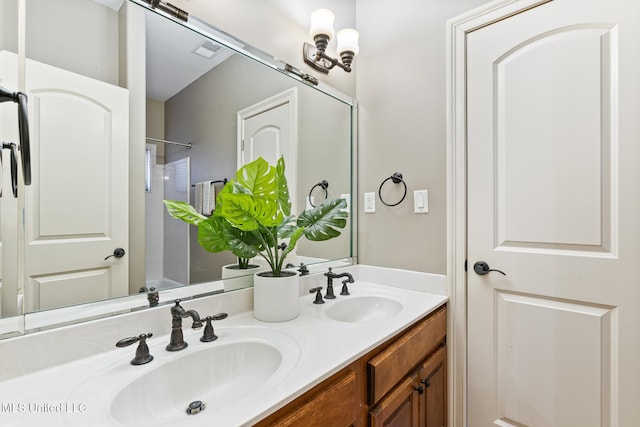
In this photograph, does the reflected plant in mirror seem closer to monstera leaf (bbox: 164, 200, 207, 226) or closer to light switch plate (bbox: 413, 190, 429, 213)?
monstera leaf (bbox: 164, 200, 207, 226)

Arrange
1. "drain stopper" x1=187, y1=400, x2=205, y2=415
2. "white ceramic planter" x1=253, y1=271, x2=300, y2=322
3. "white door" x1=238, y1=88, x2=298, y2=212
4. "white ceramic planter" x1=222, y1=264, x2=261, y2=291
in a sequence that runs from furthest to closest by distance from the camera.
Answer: "white door" x1=238, y1=88, x2=298, y2=212 < "white ceramic planter" x1=222, y1=264, x2=261, y2=291 < "white ceramic planter" x1=253, y1=271, x2=300, y2=322 < "drain stopper" x1=187, y1=400, x2=205, y2=415

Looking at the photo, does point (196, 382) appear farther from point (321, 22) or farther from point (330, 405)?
point (321, 22)

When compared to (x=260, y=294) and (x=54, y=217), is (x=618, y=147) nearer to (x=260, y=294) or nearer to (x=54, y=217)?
(x=260, y=294)

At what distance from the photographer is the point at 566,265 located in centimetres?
119

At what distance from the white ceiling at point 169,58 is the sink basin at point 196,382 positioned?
0.83m

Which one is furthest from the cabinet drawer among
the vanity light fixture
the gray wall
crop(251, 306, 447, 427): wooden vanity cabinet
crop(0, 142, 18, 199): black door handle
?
the vanity light fixture

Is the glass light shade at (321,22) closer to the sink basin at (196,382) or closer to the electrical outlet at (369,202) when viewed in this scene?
the electrical outlet at (369,202)

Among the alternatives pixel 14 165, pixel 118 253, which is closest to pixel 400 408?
pixel 118 253

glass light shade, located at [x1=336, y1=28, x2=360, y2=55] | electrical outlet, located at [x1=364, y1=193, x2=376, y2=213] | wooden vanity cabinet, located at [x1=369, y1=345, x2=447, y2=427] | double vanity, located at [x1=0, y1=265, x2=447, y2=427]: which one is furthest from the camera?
electrical outlet, located at [x1=364, y1=193, x2=376, y2=213]

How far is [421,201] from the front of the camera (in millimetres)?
1516

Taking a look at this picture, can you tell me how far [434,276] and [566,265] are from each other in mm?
512

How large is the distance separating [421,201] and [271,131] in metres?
0.81

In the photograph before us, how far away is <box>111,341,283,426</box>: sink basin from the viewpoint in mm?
698

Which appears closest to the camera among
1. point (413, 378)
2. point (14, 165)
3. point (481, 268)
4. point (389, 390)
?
point (14, 165)
